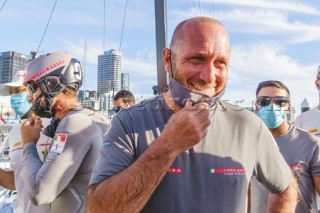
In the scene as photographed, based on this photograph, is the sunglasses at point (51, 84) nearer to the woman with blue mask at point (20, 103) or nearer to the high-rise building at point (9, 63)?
the woman with blue mask at point (20, 103)

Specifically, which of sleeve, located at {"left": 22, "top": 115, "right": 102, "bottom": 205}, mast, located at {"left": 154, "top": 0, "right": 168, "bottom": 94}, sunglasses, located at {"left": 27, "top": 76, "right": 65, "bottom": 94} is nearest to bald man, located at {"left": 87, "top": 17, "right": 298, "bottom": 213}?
sleeve, located at {"left": 22, "top": 115, "right": 102, "bottom": 205}

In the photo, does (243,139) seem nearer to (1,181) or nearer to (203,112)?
(203,112)

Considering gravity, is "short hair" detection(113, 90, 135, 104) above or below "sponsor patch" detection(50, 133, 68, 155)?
above

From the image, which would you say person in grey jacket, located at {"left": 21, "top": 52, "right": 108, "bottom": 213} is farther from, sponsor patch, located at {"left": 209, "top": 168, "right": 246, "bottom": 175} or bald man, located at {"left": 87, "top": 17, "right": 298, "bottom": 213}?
sponsor patch, located at {"left": 209, "top": 168, "right": 246, "bottom": 175}

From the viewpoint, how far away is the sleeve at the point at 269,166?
1615 mm

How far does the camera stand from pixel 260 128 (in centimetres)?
167

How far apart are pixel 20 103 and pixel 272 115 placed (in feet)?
8.38

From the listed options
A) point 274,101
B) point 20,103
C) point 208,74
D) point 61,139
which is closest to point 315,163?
point 274,101

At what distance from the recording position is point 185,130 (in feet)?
4.28

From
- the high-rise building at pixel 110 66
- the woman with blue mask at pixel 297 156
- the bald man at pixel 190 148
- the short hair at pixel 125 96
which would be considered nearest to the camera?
the bald man at pixel 190 148

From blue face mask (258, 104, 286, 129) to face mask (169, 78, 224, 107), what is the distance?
206 centimetres

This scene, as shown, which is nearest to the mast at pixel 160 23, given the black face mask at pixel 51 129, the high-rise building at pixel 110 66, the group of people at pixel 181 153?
the black face mask at pixel 51 129

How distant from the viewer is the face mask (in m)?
1.45

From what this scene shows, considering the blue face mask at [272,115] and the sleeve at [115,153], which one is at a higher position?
the blue face mask at [272,115]
